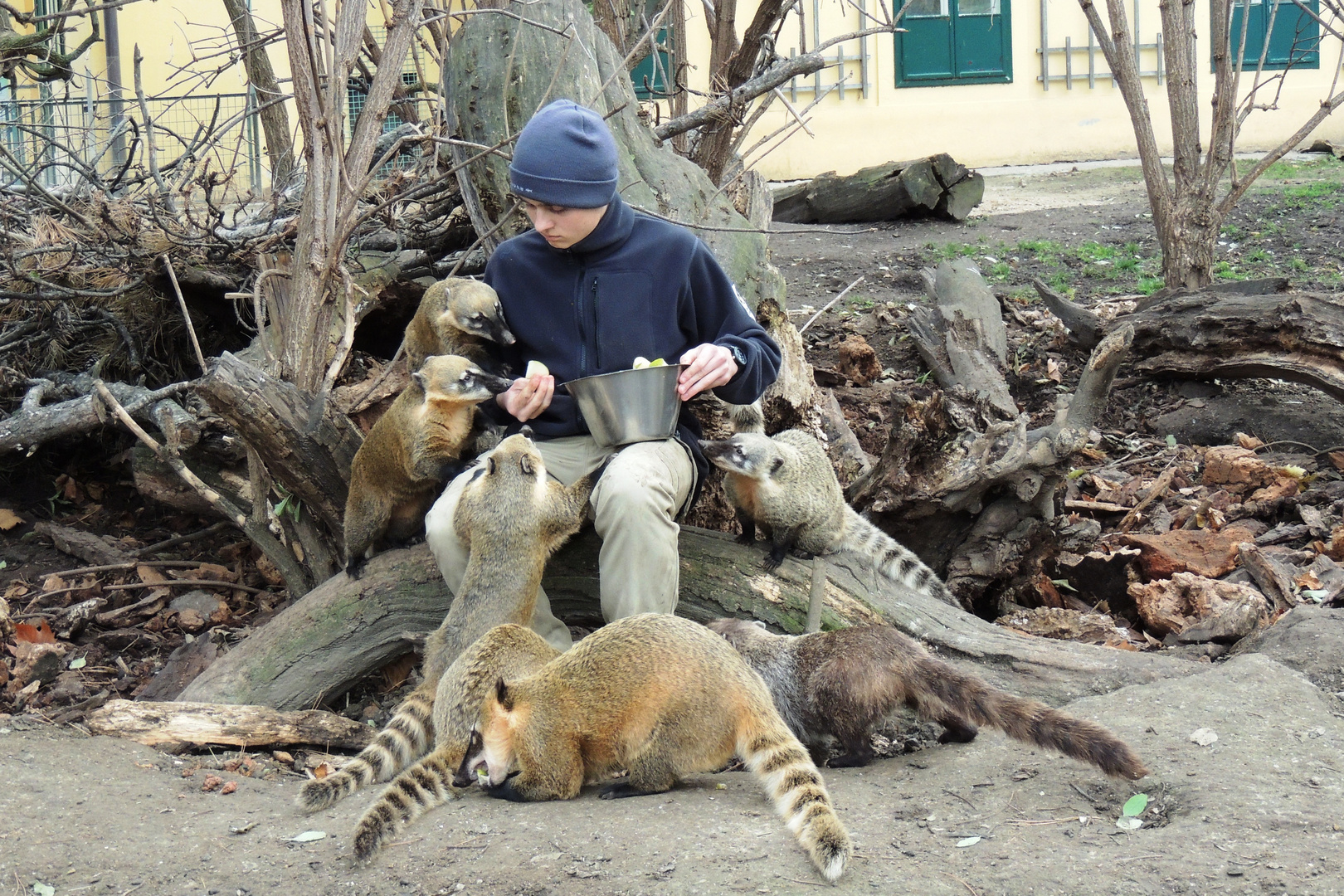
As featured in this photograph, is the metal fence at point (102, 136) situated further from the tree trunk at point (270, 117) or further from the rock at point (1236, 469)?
the rock at point (1236, 469)

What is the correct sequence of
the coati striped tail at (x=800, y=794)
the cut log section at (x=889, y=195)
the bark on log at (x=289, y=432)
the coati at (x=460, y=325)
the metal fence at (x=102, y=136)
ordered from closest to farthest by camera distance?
the coati striped tail at (x=800, y=794) → the bark on log at (x=289, y=432) → the coati at (x=460, y=325) → the metal fence at (x=102, y=136) → the cut log section at (x=889, y=195)

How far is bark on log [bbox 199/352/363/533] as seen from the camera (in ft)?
14.5

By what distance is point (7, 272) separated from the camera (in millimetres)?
6379

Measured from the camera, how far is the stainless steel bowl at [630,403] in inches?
161

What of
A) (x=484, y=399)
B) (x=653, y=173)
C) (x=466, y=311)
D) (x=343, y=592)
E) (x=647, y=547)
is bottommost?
(x=343, y=592)

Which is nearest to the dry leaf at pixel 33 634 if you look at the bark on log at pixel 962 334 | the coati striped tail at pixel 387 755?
the coati striped tail at pixel 387 755

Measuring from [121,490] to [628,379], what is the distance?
14.7ft

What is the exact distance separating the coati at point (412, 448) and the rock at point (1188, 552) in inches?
127

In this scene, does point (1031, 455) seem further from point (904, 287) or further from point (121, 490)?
point (121, 490)

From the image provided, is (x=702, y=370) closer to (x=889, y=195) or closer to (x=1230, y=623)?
(x=1230, y=623)

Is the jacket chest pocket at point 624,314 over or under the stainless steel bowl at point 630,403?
over

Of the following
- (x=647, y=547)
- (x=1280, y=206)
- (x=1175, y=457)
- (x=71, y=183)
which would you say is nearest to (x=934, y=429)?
(x=647, y=547)

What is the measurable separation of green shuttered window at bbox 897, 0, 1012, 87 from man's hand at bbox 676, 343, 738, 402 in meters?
13.7

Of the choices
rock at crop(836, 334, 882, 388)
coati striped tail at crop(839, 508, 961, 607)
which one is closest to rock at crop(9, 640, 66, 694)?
coati striped tail at crop(839, 508, 961, 607)
